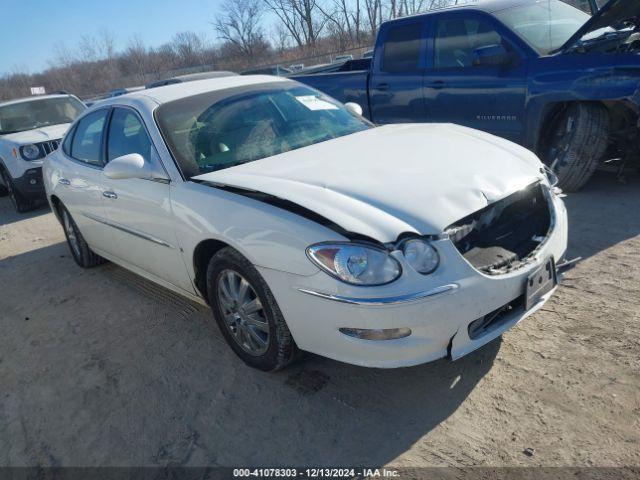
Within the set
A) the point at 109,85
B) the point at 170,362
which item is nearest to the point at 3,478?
the point at 170,362

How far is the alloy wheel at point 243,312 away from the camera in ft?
9.32

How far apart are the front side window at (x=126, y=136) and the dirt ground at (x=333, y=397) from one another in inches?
49.9

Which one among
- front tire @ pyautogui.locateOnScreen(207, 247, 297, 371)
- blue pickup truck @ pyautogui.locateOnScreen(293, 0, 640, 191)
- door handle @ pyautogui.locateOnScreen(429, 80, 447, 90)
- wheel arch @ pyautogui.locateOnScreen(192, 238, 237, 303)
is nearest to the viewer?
front tire @ pyautogui.locateOnScreen(207, 247, 297, 371)

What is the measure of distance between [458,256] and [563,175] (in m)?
3.35

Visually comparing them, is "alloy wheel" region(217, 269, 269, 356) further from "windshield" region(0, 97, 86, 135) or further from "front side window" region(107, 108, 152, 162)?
"windshield" region(0, 97, 86, 135)

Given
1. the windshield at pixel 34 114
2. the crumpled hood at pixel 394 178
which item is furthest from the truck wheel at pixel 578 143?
the windshield at pixel 34 114

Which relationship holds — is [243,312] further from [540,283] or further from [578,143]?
[578,143]

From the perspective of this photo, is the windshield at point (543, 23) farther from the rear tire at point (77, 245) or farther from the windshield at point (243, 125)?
the rear tire at point (77, 245)

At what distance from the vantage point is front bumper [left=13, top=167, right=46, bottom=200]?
318 inches

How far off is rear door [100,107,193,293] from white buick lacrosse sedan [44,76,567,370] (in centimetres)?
2

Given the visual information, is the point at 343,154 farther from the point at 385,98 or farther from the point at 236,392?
the point at 385,98

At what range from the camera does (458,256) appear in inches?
92.0

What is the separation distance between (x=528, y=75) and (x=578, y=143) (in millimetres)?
840

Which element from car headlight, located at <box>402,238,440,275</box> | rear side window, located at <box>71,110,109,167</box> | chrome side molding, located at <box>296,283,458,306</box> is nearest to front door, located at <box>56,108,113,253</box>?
rear side window, located at <box>71,110,109,167</box>
